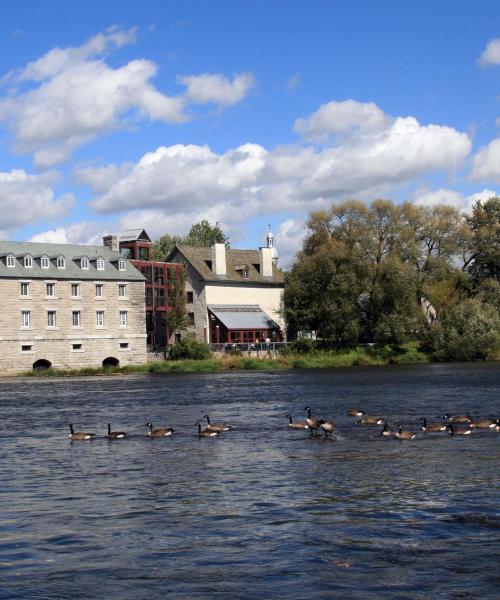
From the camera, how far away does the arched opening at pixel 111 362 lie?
91387mm

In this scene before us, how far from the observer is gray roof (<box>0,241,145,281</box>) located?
8631 centimetres

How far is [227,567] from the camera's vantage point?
51.0 feet

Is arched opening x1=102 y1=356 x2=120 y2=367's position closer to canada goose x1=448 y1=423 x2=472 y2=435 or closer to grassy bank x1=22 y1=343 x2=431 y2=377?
grassy bank x1=22 y1=343 x2=431 y2=377

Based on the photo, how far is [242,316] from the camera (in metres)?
103

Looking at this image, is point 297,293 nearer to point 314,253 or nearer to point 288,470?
point 314,253

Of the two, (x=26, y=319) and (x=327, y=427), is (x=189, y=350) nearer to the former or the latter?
(x=26, y=319)

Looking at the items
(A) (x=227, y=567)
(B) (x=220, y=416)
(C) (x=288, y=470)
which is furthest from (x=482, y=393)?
(A) (x=227, y=567)

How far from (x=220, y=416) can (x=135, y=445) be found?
9.63 meters

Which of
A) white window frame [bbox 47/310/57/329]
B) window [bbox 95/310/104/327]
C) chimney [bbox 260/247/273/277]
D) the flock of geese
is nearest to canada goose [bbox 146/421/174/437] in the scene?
the flock of geese

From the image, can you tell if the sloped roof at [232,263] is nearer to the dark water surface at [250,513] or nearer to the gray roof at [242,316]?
the gray roof at [242,316]

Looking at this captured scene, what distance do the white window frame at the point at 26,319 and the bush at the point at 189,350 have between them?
50.0 ft

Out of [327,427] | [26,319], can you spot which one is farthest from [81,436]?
[26,319]

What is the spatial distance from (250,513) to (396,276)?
72.7m

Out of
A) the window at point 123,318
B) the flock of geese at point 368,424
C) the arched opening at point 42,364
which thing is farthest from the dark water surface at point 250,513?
the window at point 123,318
